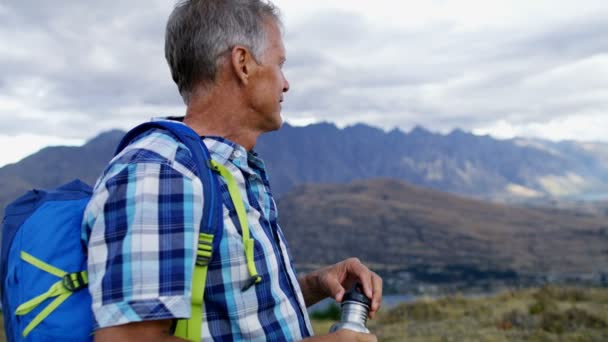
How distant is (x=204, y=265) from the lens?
1521mm

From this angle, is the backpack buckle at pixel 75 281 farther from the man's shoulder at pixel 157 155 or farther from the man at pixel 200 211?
the man's shoulder at pixel 157 155

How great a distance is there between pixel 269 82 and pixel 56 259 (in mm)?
830

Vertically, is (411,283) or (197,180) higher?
(197,180)

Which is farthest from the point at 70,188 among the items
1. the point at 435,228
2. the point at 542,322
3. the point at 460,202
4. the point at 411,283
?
the point at 460,202

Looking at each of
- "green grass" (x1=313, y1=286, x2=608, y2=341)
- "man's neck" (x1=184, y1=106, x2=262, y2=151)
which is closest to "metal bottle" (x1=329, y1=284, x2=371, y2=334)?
"man's neck" (x1=184, y1=106, x2=262, y2=151)

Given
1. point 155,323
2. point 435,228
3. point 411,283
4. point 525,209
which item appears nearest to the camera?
point 155,323

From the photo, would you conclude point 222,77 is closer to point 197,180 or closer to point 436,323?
point 197,180

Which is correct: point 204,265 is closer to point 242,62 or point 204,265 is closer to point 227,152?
point 227,152

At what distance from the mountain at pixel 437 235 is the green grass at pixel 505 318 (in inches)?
3254

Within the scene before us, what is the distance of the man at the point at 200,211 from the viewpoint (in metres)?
1.37

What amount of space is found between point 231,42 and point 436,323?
1173 centimetres

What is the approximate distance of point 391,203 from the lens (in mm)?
147750

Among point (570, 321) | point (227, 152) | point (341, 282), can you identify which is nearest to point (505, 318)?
point (570, 321)

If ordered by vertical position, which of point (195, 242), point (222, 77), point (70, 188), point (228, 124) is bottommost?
point (195, 242)
